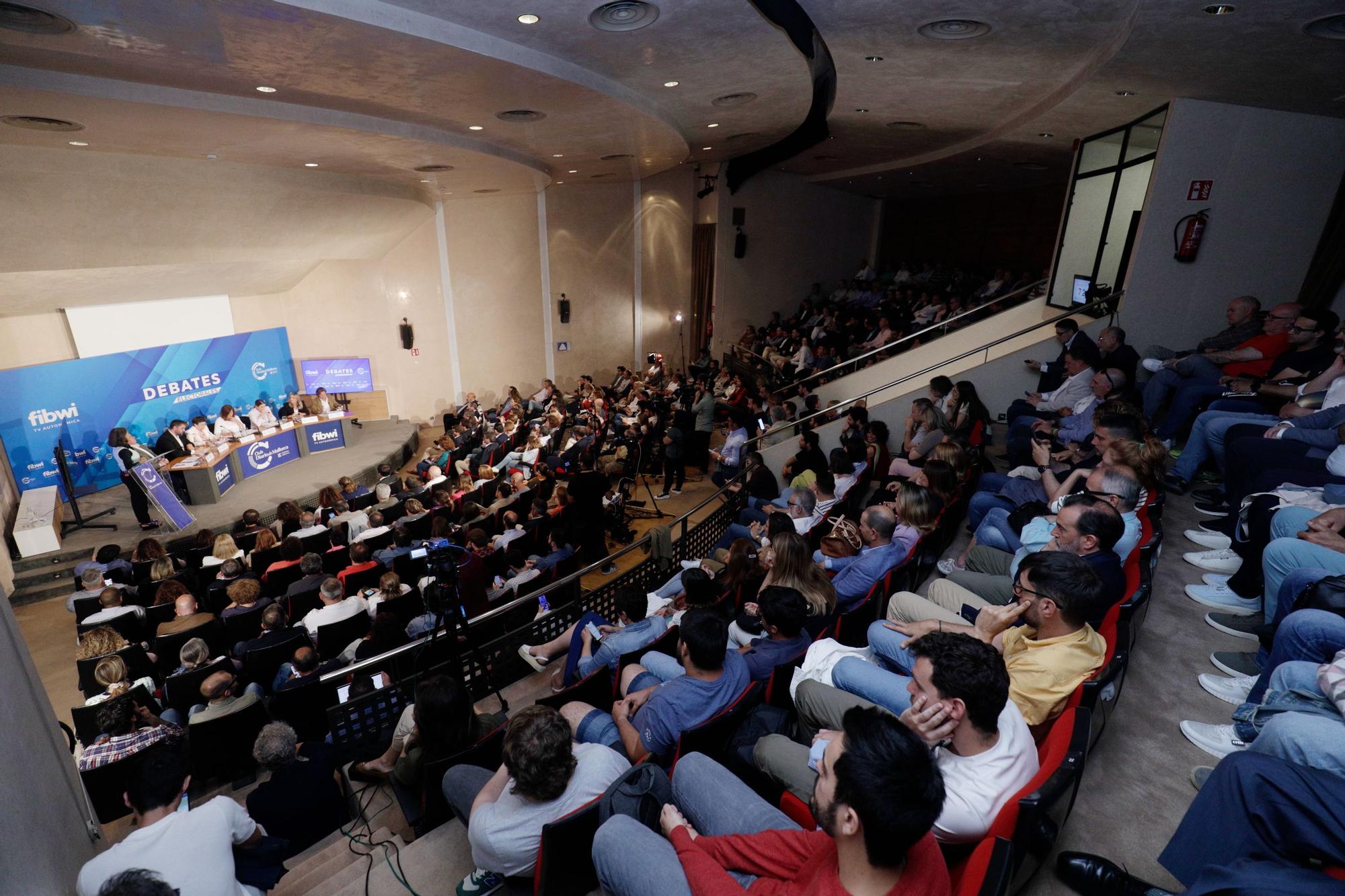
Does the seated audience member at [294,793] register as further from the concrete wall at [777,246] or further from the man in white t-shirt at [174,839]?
the concrete wall at [777,246]

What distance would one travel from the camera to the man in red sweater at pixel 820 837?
1353mm

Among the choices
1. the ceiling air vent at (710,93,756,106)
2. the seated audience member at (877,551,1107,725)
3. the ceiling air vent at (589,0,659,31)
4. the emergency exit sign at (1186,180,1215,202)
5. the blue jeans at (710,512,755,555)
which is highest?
the ceiling air vent at (710,93,756,106)

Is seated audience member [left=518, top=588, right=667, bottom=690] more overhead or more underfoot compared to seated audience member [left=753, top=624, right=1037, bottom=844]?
more underfoot

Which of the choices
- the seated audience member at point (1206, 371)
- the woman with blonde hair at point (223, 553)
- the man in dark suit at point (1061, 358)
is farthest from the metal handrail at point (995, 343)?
the woman with blonde hair at point (223, 553)

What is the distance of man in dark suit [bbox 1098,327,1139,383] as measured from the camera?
235 inches

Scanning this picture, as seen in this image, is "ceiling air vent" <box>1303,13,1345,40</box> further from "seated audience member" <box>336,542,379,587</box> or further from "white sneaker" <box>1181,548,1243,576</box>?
"seated audience member" <box>336,542,379,587</box>

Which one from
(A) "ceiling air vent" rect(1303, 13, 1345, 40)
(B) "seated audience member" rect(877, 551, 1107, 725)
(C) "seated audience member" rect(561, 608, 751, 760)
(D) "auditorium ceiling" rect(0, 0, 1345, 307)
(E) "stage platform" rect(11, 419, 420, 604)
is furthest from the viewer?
(E) "stage platform" rect(11, 419, 420, 604)

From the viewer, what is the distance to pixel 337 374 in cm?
1343

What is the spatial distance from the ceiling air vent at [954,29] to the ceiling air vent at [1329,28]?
1839 millimetres

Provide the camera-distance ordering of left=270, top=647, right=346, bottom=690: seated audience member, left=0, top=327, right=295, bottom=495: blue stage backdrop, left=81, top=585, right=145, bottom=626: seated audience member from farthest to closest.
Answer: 1. left=0, top=327, right=295, bottom=495: blue stage backdrop
2. left=81, top=585, right=145, bottom=626: seated audience member
3. left=270, top=647, right=346, bottom=690: seated audience member

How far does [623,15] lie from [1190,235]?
19.4 feet

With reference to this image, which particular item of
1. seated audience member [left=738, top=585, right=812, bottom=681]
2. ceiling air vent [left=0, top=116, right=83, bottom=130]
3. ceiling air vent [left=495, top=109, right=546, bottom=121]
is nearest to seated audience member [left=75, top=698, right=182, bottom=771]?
seated audience member [left=738, top=585, right=812, bottom=681]

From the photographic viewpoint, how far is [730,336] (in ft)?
48.6

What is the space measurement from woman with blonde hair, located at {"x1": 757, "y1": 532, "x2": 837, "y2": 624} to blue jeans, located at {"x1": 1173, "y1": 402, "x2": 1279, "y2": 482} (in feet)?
10.9
